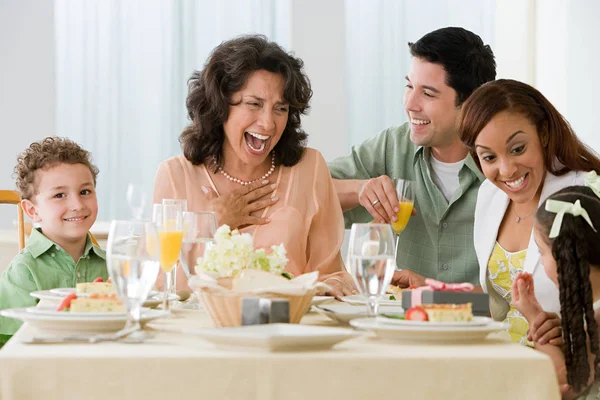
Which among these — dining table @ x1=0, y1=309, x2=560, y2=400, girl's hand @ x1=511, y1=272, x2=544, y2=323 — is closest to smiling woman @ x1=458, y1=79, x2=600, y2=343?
girl's hand @ x1=511, y1=272, x2=544, y2=323

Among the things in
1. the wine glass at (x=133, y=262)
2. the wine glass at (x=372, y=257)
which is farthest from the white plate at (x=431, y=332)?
the wine glass at (x=133, y=262)

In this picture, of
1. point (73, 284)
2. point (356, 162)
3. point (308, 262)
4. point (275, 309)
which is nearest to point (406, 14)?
point (356, 162)

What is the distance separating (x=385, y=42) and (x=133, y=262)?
4.26 m

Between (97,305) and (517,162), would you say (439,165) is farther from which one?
(97,305)

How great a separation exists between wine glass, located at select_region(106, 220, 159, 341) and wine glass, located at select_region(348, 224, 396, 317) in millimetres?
333

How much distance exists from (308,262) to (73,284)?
2.39 feet

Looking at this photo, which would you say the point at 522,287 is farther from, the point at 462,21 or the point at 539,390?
the point at 462,21

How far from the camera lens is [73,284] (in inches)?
97.1

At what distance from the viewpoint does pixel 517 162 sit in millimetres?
2287

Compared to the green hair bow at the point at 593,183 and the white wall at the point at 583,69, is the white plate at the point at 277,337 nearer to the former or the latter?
the green hair bow at the point at 593,183

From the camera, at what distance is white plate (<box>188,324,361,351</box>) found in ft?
3.78

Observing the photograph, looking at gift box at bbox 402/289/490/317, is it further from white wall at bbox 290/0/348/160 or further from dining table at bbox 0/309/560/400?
white wall at bbox 290/0/348/160

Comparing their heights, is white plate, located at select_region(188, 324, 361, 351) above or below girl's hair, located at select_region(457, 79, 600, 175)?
below

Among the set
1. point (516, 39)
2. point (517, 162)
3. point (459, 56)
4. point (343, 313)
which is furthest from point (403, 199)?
point (516, 39)
